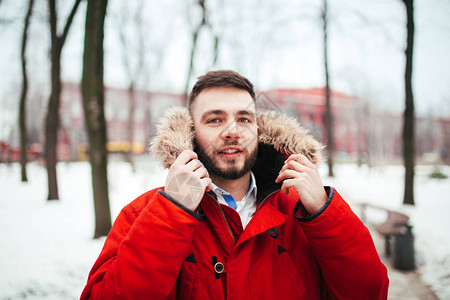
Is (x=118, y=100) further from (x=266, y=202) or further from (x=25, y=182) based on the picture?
(x=266, y=202)

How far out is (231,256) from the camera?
1.38m

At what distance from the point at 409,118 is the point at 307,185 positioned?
7.82m

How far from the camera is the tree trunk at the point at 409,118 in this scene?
7.29 m

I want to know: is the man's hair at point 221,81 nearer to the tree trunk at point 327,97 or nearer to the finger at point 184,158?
the finger at point 184,158

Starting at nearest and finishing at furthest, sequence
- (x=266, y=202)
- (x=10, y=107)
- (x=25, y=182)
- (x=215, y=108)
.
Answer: (x=266, y=202)
(x=215, y=108)
(x=25, y=182)
(x=10, y=107)

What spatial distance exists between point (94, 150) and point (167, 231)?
14.1 ft

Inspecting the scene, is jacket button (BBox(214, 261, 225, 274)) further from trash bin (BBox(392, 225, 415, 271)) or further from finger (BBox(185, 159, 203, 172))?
trash bin (BBox(392, 225, 415, 271))

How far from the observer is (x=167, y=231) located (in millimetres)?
1232

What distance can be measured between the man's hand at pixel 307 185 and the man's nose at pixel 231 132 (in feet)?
1.28

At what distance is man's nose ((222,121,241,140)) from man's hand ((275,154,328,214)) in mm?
391

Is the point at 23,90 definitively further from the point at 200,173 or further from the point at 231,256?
the point at 231,256

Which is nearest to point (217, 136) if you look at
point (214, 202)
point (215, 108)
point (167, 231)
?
point (215, 108)

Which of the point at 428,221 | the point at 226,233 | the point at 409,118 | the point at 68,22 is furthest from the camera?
the point at 68,22

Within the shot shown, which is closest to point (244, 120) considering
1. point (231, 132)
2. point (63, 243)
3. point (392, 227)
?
point (231, 132)
